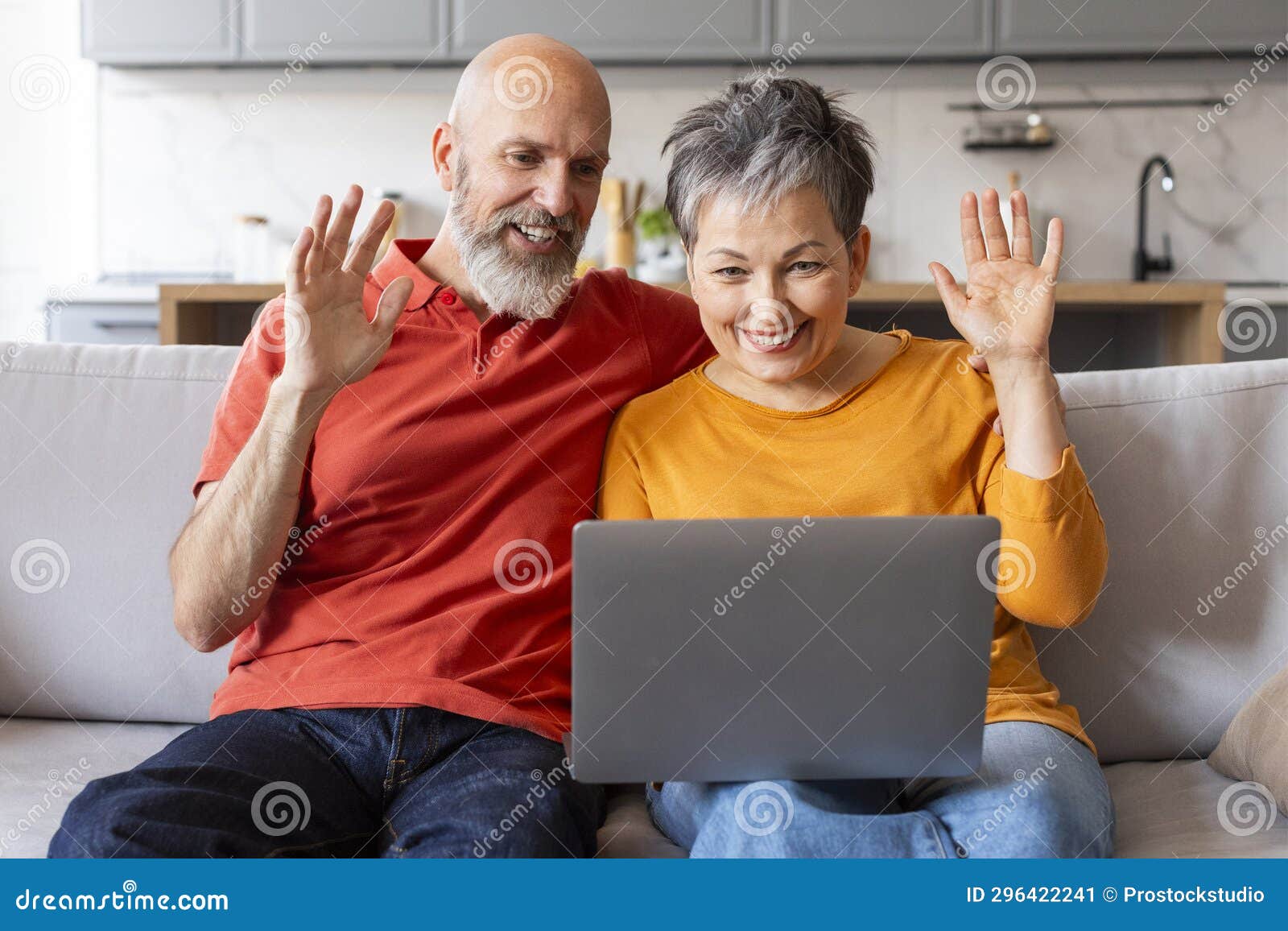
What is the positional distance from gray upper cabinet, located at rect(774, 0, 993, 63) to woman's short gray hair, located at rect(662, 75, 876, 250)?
2718 mm

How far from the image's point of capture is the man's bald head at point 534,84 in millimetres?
1506

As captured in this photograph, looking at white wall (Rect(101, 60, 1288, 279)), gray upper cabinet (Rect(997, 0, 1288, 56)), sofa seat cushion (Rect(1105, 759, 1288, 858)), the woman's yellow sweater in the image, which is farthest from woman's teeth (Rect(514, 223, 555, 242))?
gray upper cabinet (Rect(997, 0, 1288, 56))

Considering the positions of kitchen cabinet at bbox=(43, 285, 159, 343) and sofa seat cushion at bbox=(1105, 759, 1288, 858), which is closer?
sofa seat cushion at bbox=(1105, 759, 1288, 858)

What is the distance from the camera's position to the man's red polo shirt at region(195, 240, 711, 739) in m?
1.36

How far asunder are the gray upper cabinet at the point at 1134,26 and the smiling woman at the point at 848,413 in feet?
9.44

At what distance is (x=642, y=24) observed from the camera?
399 centimetres

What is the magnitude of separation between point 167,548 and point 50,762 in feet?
0.98

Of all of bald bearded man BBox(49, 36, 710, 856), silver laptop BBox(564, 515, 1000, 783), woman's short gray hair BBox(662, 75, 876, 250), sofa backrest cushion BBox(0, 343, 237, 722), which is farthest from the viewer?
sofa backrest cushion BBox(0, 343, 237, 722)

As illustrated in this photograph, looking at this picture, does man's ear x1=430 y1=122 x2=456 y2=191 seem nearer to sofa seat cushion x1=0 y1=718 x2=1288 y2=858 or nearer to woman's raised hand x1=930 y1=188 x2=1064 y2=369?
woman's raised hand x1=930 y1=188 x2=1064 y2=369

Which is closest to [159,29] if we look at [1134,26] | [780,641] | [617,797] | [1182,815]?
[1134,26]

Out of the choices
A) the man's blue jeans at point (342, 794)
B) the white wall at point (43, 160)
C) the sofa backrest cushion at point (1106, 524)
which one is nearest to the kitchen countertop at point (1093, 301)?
the white wall at point (43, 160)

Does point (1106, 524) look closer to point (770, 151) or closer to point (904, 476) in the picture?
point (904, 476)
